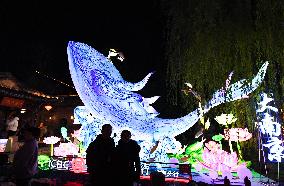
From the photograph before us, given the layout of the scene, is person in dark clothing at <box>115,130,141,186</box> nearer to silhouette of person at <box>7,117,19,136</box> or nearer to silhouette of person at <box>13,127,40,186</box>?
silhouette of person at <box>13,127,40,186</box>

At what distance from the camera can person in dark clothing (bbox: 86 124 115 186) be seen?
4426 millimetres

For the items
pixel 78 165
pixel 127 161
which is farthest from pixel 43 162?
pixel 127 161

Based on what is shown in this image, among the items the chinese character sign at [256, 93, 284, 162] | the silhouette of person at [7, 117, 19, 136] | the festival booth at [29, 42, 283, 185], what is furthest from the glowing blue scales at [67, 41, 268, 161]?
the silhouette of person at [7, 117, 19, 136]

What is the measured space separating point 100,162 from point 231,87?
294 cm

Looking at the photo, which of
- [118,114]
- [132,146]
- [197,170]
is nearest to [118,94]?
[118,114]

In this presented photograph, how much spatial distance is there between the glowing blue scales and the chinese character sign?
2248 mm

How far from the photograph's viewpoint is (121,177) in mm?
4566

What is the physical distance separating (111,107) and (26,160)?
5.65 metres

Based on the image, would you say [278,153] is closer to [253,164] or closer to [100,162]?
[253,164]

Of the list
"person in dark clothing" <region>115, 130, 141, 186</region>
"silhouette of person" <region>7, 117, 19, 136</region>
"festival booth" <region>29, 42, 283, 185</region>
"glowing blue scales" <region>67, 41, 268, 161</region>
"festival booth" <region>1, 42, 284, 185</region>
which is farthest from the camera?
"silhouette of person" <region>7, 117, 19, 136</region>

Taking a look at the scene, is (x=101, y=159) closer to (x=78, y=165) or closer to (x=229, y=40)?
(x=229, y=40)

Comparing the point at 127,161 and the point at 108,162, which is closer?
the point at 108,162

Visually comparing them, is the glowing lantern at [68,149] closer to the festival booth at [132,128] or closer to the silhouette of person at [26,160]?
the festival booth at [132,128]

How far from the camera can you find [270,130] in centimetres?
1093
